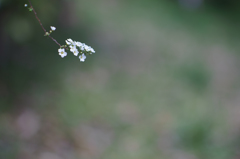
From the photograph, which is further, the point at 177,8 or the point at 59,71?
the point at 177,8

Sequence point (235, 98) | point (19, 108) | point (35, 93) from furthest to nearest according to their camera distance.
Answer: point (235, 98)
point (35, 93)
point (19, 108)

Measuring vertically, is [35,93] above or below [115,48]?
below

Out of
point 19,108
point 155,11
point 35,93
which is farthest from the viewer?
point 155,11

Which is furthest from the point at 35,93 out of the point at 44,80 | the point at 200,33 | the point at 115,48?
the point at 200,33

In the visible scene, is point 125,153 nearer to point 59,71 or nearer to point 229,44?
point 59,71

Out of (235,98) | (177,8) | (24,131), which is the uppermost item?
(177,8)

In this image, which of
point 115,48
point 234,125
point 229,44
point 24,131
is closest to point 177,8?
point 229,44
